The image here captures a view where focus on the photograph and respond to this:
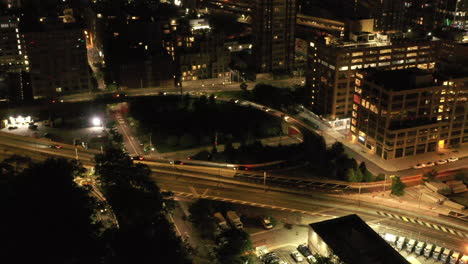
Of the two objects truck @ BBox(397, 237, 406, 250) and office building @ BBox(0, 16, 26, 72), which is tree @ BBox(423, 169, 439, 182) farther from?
office building @ BBox(0, 16, 26, 72)

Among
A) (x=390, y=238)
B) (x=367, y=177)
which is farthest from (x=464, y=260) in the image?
(x=367, y=177)

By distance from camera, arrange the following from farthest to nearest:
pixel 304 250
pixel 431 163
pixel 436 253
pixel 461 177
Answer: pixel 431 163 < pixel 461 177 < pixel 304 250 < pixel 436 253

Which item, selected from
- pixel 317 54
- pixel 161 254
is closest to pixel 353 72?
pixel 317 54

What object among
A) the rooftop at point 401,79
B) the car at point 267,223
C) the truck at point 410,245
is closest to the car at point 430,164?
the rooftop at point 401,79

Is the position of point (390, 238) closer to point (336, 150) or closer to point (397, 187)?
point (397, 187)

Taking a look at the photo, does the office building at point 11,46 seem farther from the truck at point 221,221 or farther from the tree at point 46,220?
the truck at point 221,221

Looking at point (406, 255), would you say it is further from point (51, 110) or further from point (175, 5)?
point (175, 5)
